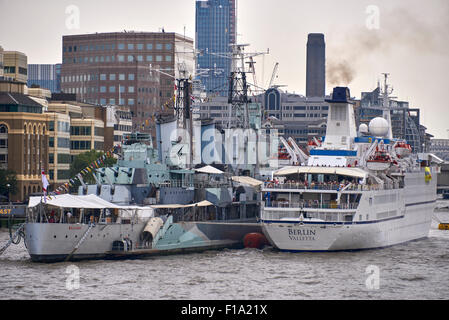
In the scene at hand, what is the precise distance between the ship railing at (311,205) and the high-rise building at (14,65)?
8190 cm

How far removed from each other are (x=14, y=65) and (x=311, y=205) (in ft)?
285

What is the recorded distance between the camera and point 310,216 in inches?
3292

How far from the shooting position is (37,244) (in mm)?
75688

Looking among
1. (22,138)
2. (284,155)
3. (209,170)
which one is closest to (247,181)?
(209,170)

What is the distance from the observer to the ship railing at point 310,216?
83.1 meters

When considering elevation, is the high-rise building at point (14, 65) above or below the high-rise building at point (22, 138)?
above

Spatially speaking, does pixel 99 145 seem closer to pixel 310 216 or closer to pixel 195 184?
pixel 195 184

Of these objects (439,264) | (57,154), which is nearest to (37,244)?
(439,264)

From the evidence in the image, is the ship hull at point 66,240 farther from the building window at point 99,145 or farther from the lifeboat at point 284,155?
the building window at point 99,145

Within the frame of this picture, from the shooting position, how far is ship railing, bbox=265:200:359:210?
8375cm

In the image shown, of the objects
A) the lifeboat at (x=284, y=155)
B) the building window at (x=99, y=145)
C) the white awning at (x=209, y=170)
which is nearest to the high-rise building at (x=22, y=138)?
Result: the building window at (x=99, y=145)

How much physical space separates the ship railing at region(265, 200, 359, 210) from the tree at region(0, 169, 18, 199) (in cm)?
5337

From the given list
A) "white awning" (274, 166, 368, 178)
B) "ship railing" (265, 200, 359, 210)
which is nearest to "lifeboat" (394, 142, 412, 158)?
"white awning" (274, 166, 368, 178)
